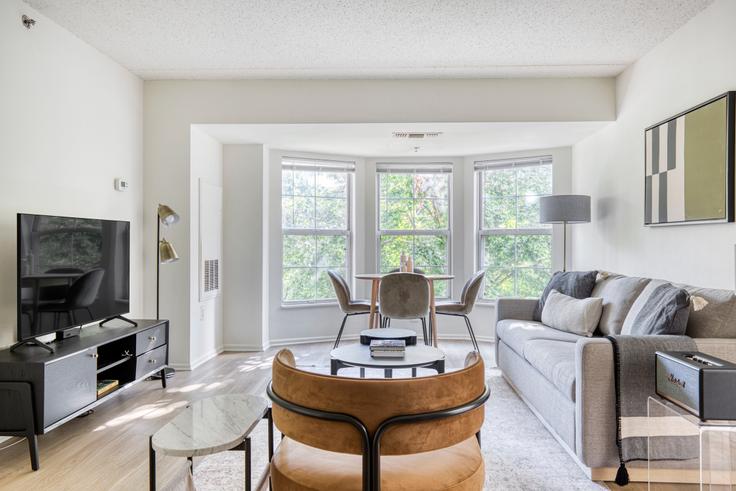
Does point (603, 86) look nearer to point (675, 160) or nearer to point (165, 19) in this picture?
point (675, 160)

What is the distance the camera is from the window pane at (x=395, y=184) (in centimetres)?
597

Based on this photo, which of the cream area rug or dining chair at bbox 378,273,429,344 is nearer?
the cream area rug

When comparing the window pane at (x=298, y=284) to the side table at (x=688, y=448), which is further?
the window pane at (x=298, y=284)

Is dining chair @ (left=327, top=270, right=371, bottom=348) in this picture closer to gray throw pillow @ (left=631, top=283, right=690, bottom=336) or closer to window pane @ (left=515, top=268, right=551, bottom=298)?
window pane @ (left=515, top=268, right=551, bottom=298)

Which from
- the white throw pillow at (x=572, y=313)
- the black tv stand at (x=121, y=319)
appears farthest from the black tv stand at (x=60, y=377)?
the white throw pillow at (x=572, y=313)

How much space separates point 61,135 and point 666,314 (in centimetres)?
384

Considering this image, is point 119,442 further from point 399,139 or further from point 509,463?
point 399,139

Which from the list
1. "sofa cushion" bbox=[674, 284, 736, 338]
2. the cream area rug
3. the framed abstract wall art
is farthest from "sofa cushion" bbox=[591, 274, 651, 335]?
the cream area rug

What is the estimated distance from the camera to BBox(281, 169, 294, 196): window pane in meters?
5.47

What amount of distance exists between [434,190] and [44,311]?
14.3 feet

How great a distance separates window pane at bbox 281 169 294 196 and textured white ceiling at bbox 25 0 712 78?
150cm

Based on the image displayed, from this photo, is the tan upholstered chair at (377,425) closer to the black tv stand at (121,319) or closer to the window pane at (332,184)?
the black tv stand at (121,319)

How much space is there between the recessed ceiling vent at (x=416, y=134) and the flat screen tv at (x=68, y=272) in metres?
2.61

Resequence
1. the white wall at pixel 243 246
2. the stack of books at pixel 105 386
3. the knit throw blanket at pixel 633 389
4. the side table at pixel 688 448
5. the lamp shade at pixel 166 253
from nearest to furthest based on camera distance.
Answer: the side table at pixel 688 448, the knit throw blanket at pixel 633 389, the stack of books at pixel 105 386, the lamp shade at pixel 166 253, the white wall at pixel 243 246
